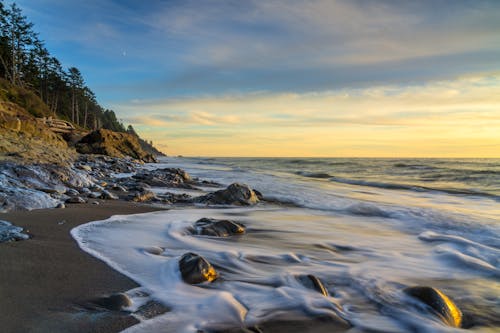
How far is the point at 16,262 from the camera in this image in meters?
2.54

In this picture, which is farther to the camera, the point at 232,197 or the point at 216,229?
the point at 232,197

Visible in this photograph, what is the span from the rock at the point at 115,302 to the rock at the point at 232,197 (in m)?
4.96

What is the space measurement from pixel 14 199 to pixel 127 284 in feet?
10.8

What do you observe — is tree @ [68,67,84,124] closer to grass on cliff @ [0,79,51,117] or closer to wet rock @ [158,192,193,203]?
grass on cliff @ [0,79,51,117]

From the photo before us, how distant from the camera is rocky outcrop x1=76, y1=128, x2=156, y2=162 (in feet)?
86.4

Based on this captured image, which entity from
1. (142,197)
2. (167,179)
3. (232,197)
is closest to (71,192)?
(142,197)

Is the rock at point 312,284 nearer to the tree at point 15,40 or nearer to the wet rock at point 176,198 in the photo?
the wet rock at point 176,198

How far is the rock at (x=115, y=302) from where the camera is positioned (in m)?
1.99

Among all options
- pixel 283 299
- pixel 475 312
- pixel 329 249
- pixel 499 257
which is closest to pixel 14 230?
pixel 283 299

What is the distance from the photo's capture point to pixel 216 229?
4.26 meters

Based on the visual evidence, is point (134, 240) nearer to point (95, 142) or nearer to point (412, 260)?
point (412, 260)

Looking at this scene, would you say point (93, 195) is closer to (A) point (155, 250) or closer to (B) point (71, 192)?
(B) point (71, 192)

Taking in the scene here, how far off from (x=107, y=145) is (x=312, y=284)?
28.3 metres

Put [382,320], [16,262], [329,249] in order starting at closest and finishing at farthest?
[382,320]
[16,262]
[329,249]
